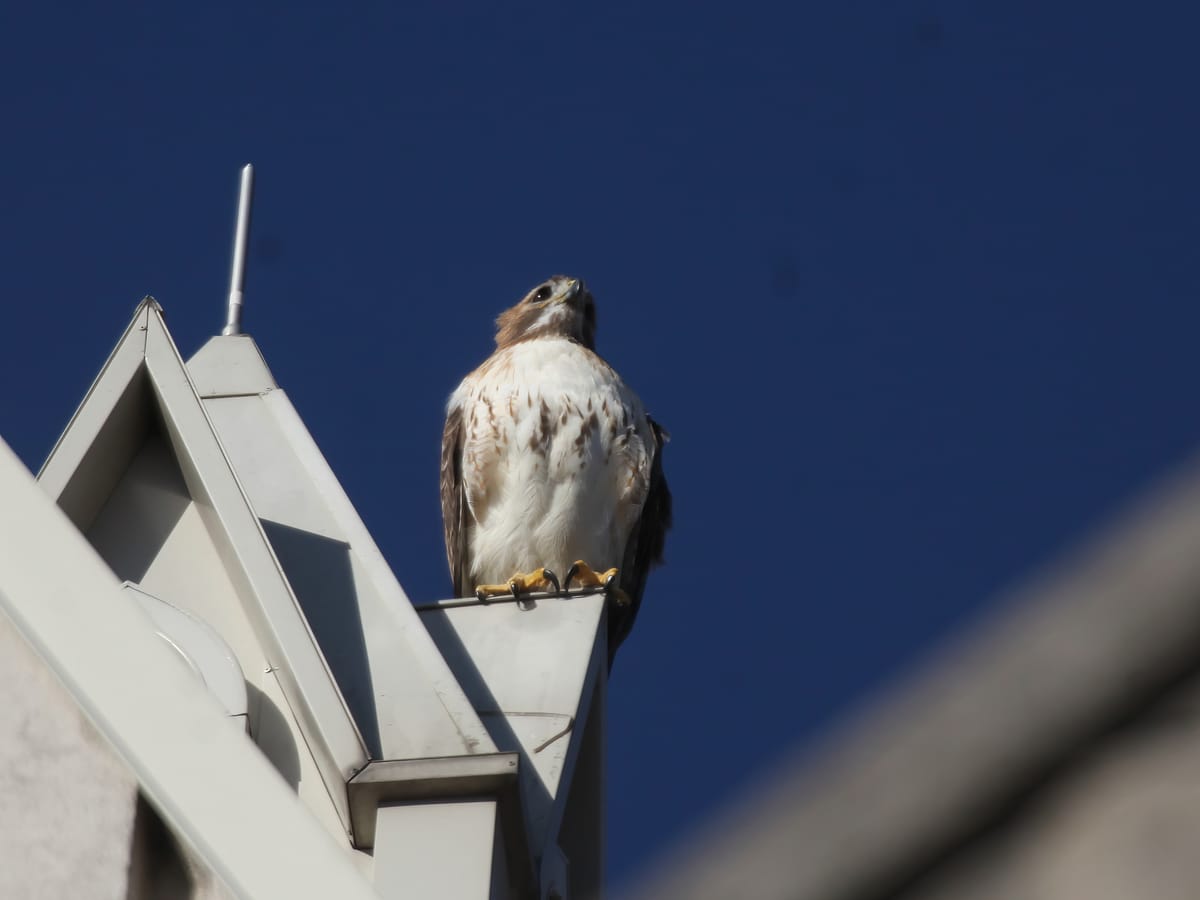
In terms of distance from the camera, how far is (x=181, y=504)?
9.65 m

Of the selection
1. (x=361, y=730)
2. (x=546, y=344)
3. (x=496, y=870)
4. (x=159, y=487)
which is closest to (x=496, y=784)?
(x=496, y=870)

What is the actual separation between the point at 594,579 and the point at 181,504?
3185 millimetres

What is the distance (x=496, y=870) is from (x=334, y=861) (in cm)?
343

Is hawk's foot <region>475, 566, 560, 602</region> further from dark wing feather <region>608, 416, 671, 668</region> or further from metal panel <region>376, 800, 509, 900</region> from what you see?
metal panel <region>376, 800, 509, 900</region>

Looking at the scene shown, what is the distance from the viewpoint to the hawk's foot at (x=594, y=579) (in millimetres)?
11961

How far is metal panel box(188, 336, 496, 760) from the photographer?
888cm

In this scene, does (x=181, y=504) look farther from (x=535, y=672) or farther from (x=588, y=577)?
(x=588, y=577)

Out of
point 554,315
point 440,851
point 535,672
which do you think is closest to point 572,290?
point 554,315

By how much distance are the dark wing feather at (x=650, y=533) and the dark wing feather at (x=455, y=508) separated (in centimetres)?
102

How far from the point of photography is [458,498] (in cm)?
1377

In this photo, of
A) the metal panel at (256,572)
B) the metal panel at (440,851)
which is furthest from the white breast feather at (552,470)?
the metal panel at (440,851)

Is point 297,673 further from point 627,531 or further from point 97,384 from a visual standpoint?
point 627,531

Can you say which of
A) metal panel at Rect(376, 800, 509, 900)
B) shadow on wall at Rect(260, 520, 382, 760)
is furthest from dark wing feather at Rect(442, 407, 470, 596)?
metal panel at Rect(376, 800, 509, 900)

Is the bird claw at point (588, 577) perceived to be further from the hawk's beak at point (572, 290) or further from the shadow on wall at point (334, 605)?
the hawk's beak at point (572, 290)
